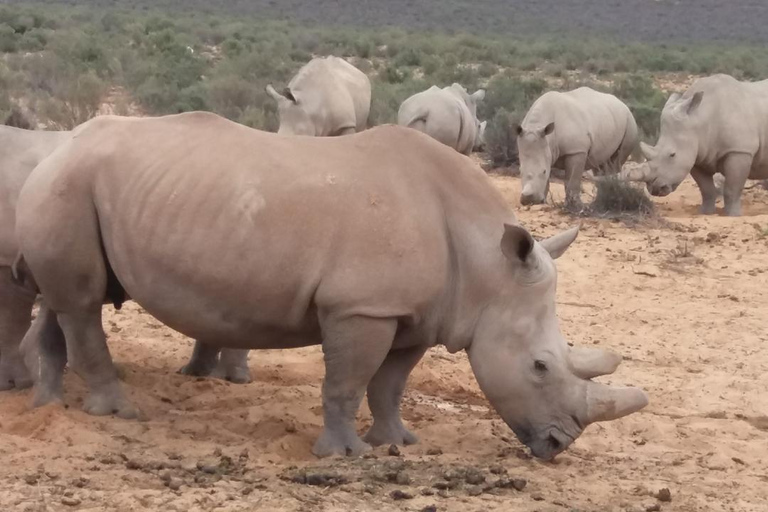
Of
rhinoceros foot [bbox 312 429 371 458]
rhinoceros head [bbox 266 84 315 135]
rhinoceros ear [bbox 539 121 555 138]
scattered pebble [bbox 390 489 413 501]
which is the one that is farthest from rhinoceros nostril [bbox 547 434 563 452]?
rhinoceros head [bbox 266 84 315 135]

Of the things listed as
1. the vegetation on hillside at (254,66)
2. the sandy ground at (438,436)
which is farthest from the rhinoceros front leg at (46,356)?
the vegetation on hillside at (254,66)

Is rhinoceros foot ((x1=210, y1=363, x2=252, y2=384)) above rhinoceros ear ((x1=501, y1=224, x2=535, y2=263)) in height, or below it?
below

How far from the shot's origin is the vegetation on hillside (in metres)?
19.6

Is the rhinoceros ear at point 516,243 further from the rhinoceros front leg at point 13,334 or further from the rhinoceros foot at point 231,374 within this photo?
the rhinoceros front leg at point 13,334

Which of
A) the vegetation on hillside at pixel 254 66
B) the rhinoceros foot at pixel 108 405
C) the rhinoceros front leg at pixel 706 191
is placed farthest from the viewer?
the vegetation on hillside at pixel 254 66

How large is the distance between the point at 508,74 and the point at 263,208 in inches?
1066

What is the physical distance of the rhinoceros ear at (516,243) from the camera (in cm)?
518

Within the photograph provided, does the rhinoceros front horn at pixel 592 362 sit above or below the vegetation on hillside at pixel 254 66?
above

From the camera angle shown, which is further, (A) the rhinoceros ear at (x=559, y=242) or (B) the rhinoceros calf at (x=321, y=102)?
(B) the rhinoceros calf at (x=321, y=102)

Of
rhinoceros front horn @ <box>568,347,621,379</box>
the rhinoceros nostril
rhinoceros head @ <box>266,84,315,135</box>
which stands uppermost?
rhinoceros front horn @ <box>568,347,621,379</box>

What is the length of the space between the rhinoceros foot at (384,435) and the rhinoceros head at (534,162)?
25.9 ft

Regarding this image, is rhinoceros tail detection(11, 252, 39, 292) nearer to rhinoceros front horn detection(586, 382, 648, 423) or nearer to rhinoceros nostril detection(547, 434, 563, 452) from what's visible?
rhinoceros nostril detection(547, 434, 563, 452)

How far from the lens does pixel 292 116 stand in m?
14.4

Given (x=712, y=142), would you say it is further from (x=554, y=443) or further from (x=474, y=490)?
(x=474, y=490)
